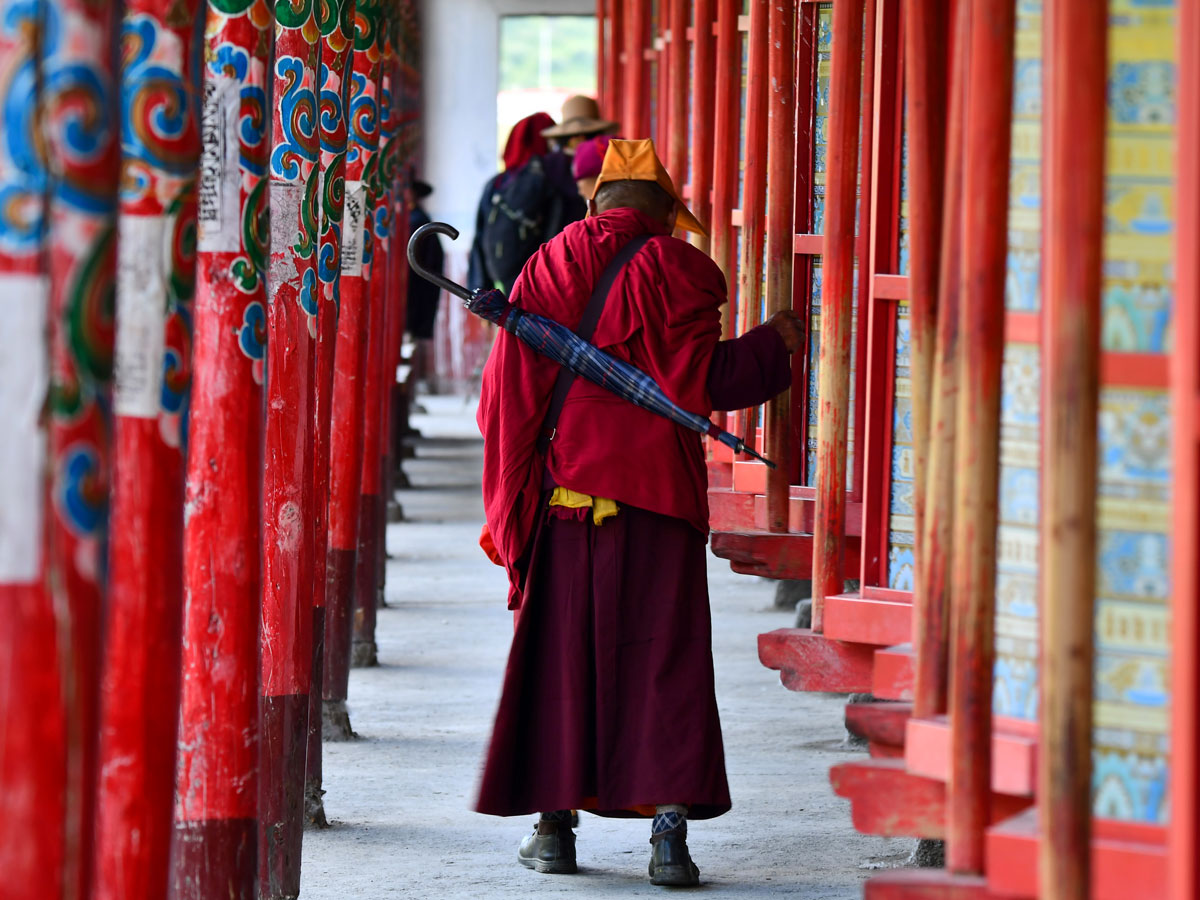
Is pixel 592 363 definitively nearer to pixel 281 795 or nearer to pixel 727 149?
pixel 281 795

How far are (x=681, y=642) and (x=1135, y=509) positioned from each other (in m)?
2.23

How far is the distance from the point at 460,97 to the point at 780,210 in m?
15.4

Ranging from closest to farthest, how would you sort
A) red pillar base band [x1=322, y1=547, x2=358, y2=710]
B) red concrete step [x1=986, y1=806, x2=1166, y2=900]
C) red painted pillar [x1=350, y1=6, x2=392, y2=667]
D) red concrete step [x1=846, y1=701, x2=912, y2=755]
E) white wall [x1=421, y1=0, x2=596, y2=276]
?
red concrete step [x1=986, y1=806, x2=1166, y2=900], red concrete step [x1=846, y1=701, x2=912, y2=755], red pillar base band [x1=322, y1=547, x2=358, y2=710], red painted pillar [x1=350, y1=6, x2=392, y2=667], white wall [x1=421, y1=0, x2=596, y2=276]

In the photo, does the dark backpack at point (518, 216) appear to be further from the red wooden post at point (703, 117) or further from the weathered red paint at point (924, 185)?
the weathered red paint at point (924, 185)

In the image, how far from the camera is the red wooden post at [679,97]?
338 inches

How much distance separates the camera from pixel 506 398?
15.4 ft

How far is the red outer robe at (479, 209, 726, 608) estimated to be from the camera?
463cm

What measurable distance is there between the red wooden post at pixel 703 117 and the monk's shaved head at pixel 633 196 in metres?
2.15

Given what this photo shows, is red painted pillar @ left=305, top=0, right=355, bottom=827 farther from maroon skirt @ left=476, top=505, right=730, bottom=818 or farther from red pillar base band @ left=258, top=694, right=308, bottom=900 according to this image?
maroon skirt @ left=476, top=505, right=730, bottom=818

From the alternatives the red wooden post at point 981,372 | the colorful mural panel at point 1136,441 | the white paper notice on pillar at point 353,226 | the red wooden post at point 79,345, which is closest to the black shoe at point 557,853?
the white paper notice on pillar at point 353,226

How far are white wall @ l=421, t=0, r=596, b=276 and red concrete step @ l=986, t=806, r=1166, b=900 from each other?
1774cm

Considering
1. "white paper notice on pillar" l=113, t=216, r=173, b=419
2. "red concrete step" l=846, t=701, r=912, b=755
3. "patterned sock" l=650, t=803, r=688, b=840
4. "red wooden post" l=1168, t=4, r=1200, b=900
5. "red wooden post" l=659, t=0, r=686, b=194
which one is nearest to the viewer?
"red wooden post" l=1168, t=4, r=1200, b=900

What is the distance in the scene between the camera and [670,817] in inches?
188

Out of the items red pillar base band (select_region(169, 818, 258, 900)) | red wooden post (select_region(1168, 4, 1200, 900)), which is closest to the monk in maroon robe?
red pillar base band (select_region(169, 818, 258, 900))
